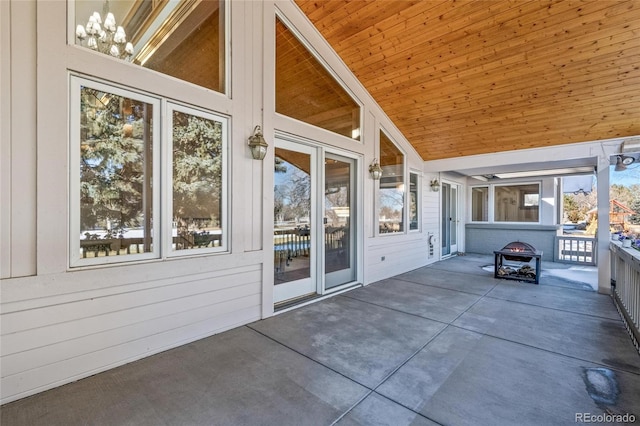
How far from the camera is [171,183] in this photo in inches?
114

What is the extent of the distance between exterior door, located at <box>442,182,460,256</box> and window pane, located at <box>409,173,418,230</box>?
5.60 ft

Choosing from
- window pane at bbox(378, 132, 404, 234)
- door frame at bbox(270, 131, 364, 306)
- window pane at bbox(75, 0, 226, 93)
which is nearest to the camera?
window pane at bbox(75, 0, 226, 93)

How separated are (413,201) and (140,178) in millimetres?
5554

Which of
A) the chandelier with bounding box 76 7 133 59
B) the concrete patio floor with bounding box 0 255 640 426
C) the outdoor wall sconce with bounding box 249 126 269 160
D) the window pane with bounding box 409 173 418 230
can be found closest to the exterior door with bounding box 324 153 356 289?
the concrete patio floor with bounding box 0 255 640 426

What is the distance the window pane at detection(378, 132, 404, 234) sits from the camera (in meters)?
5.76

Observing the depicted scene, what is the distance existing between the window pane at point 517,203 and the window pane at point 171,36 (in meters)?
8.79

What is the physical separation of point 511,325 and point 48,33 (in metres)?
5.22

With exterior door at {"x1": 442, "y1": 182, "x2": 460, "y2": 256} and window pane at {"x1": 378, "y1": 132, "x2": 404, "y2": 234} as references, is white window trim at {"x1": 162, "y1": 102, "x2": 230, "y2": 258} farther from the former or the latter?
exterior door at {"x1": 442, "y1": 182, "x2": 460, "y2": 256}

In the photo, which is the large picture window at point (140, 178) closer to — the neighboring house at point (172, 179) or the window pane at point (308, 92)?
the neighboring house at point (172, 179)

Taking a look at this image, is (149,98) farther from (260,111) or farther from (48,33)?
(260,111)

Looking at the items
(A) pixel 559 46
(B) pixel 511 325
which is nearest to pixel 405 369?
(B) pixel 511 325

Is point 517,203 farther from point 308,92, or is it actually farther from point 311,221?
point 308,92

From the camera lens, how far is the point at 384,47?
4270 mm

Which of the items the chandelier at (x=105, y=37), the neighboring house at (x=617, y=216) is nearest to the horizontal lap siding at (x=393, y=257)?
the neighboring house at (x=617, y=216)
